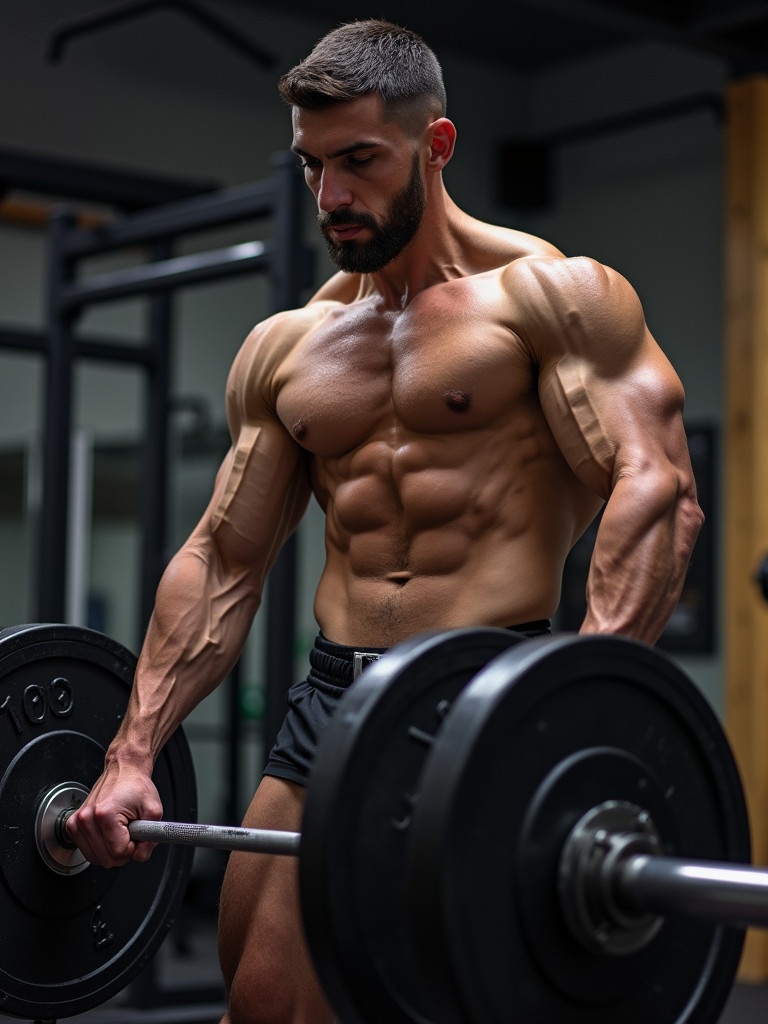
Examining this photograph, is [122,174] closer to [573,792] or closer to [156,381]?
[156,381]

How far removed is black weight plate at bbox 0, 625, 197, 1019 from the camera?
7.26ft

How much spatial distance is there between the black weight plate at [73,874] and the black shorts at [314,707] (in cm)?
18

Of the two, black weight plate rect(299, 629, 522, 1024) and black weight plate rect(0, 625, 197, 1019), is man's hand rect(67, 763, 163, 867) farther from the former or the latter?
black weight plate rect(299, 629, 522, 1024)

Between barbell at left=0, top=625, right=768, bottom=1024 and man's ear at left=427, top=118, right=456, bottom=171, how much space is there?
2.40 feet

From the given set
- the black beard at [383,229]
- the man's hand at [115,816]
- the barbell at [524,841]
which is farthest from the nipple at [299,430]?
the barbell at [524,841]

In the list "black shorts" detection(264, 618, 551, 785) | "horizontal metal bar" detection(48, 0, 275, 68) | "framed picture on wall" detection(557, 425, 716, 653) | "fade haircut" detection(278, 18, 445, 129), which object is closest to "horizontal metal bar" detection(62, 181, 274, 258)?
"horizontal metal bar" detection(48, 0, 275, 68)

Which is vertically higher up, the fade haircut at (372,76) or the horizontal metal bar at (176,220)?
the horizontal metal bar at (176,220)

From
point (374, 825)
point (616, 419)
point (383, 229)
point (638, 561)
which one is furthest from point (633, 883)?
point (383, 229)

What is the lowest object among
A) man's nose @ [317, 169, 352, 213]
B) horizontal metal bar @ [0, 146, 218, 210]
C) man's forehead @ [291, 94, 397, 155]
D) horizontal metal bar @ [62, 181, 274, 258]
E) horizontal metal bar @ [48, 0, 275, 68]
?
man's nose @ [317, 169, 352, 213]

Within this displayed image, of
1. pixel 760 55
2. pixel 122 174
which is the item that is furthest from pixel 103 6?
pixel 760 55

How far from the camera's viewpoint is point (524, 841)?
1.50 meters

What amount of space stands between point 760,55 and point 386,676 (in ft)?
14.2

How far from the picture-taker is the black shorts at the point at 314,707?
2.19 m

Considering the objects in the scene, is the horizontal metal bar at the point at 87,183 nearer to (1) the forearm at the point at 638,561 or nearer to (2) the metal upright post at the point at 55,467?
(2) the metal upright post at the point at 55,467
